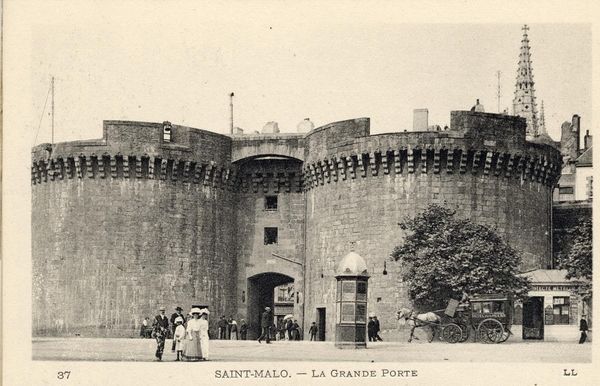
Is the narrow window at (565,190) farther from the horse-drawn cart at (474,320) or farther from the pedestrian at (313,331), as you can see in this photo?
the horse-drawn cart at (474,320)

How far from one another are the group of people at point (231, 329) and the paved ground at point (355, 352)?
10813 millimetres

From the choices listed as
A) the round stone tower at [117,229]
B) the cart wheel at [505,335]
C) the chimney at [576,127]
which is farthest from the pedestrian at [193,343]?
the chimney at [576,127]

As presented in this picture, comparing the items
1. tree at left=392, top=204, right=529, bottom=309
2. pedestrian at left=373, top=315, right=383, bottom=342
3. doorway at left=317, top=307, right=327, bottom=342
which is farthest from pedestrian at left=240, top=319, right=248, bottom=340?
tree at left=392, top=204, right=529, bottom=309

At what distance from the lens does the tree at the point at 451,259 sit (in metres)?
43.4

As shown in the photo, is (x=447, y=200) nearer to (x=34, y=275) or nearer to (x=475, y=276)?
(x=475, y=276)

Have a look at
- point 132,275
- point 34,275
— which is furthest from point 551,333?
point 34,275

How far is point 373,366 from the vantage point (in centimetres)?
3025

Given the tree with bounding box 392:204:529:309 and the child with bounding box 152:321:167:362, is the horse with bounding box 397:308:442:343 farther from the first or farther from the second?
the child with bounding box 152:321:167:362

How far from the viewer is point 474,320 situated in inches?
1542

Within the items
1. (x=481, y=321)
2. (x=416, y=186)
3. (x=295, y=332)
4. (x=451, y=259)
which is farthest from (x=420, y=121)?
(x=481, y=321)

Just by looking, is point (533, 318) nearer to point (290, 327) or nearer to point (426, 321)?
point (426, 321)

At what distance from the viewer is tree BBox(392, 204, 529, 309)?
43.4 metres

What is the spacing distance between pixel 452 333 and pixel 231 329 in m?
14.8

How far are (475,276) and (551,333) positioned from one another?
371 cm
